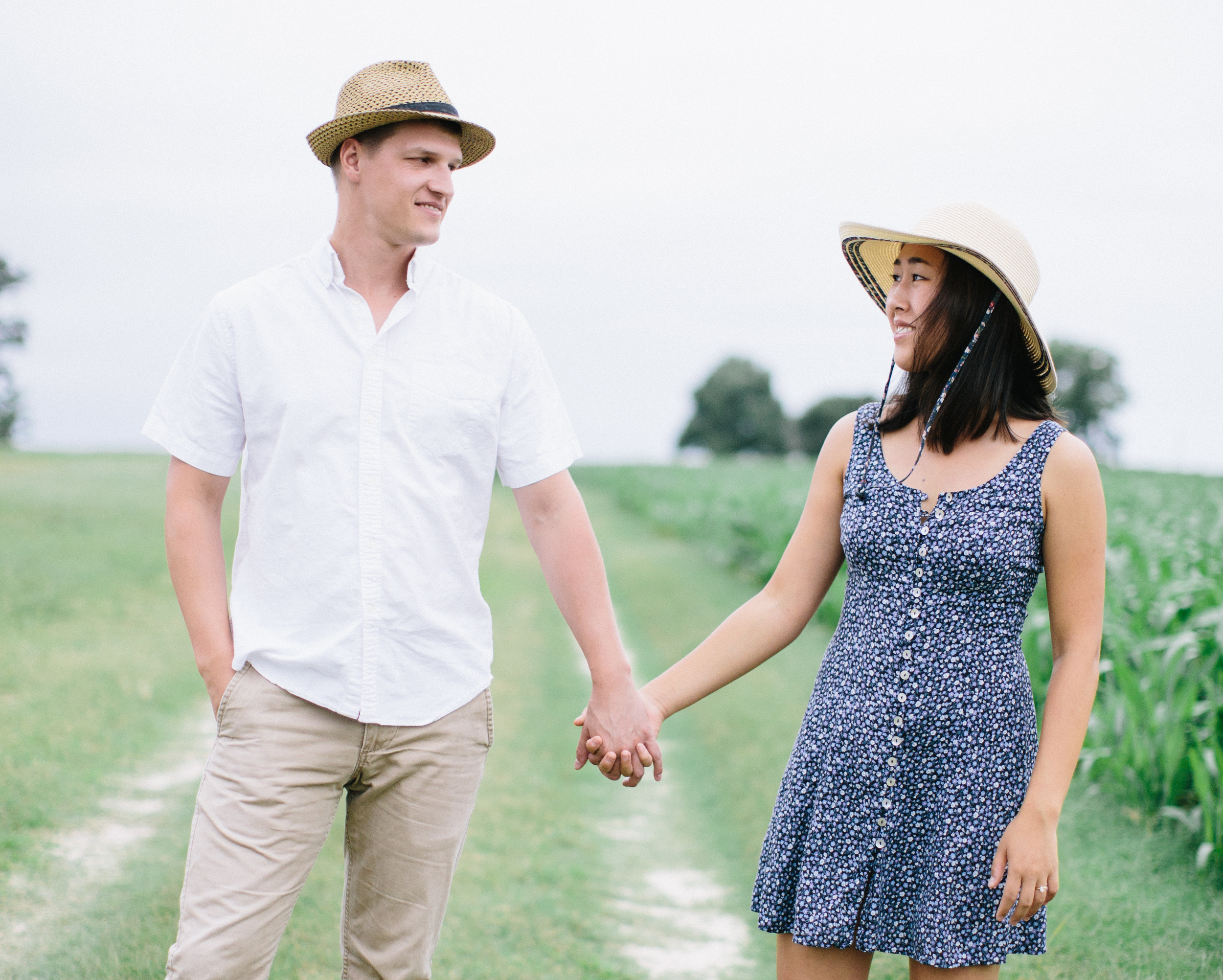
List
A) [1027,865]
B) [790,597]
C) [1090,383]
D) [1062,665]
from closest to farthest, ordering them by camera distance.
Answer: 1. [1027,865]
2. [1062,665]
3. [790,597]
4. [1090,383]

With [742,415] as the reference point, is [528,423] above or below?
above

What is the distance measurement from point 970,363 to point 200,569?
69.6 inches

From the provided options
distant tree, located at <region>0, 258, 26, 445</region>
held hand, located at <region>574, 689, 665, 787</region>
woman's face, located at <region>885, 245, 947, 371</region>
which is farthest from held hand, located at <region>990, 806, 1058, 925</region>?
distant tree, located at <region>0, 258, 26, 445</region>

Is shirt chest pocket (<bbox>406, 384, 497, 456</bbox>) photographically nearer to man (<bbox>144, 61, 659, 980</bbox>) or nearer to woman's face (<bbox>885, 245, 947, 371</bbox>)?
man (<bbox>144, 61, 659, 980</bbox>)

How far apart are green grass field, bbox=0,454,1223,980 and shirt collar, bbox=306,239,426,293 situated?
2486 millimetres

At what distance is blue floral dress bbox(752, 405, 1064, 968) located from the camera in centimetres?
235

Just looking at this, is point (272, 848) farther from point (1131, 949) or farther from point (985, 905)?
point (1131, 949)

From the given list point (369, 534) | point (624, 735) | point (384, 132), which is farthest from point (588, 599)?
point (384, 132)

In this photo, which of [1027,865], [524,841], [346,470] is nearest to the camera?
[1027,865]

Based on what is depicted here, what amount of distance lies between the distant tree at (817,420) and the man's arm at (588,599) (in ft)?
241

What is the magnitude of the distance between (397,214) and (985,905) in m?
1.96

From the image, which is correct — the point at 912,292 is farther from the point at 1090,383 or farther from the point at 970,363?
the point at 1090,383

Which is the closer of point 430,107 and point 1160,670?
point 430,107

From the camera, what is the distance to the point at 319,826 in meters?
2.51
